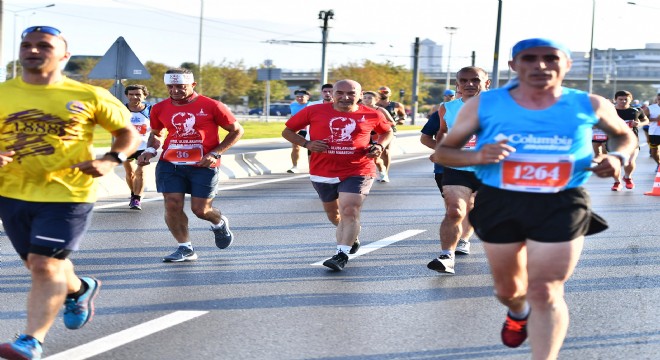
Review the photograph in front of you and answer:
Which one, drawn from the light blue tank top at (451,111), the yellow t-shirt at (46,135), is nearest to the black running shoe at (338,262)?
the light blue tank top at (451,111)

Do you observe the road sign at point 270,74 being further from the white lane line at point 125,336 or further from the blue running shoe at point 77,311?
the blue running shoe at point 77,311

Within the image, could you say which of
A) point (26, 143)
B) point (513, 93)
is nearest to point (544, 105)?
point (513, 93)

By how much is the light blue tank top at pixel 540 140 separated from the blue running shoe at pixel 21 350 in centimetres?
247

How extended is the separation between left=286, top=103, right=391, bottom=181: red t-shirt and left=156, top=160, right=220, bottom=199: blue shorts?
0.95 metres

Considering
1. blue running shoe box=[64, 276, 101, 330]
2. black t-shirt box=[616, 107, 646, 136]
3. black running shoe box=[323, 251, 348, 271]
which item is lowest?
black running shoe box=[323, 251, 348, 271]

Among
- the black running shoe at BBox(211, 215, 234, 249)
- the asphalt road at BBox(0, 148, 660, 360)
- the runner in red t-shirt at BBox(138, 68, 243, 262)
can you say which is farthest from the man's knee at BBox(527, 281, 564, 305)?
the black running shoe at BBox(211, 215, 234, 249)

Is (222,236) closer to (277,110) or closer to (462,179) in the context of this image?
(462,179)

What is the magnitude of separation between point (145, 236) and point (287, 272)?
2793 millimetres

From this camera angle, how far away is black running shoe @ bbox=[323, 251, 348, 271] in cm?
925

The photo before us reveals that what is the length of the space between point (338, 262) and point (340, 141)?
3.62 feet

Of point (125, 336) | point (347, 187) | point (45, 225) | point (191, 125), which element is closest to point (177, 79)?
point (191, 125)

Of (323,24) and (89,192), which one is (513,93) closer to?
(89,192)

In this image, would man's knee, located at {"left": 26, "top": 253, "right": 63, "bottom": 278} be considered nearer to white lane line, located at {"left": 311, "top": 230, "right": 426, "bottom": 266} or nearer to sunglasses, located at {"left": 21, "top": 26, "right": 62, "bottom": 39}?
sunglasses, located at {"left": 21, "top": 26, "right": 62, "bottom": 39}

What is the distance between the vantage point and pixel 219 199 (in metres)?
16.0
